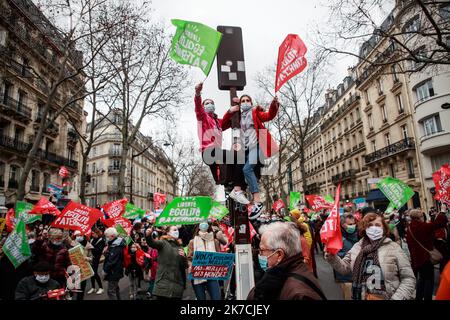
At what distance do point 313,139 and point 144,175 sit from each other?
3631cm

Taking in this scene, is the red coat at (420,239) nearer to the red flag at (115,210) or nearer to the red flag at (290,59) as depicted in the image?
the red flag at (290,59)

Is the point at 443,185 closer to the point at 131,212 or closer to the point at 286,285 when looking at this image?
the point at 131,212

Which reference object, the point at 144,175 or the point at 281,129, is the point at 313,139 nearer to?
the point at 281,129

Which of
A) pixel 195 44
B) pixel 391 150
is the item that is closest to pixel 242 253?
pixel 195 44

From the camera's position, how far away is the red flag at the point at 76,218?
24.1ft

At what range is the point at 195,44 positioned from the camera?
12.9 ft

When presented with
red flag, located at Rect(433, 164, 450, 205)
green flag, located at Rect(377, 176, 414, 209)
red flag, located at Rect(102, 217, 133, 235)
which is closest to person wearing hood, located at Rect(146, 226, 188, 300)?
red flag, located at Rect(102, 217, 133, 235)

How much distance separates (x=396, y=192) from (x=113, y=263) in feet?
28.3

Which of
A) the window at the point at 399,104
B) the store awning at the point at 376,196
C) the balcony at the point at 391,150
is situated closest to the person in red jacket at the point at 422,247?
the balcony at the point at 391,150

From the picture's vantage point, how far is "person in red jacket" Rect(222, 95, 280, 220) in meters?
3.92

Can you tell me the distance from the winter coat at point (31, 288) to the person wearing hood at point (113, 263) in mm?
2189

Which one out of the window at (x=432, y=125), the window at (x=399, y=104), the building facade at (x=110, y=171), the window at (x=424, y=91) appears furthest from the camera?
the building facade at (x=110, y=171)

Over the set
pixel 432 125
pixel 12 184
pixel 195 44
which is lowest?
pixel 195 44
